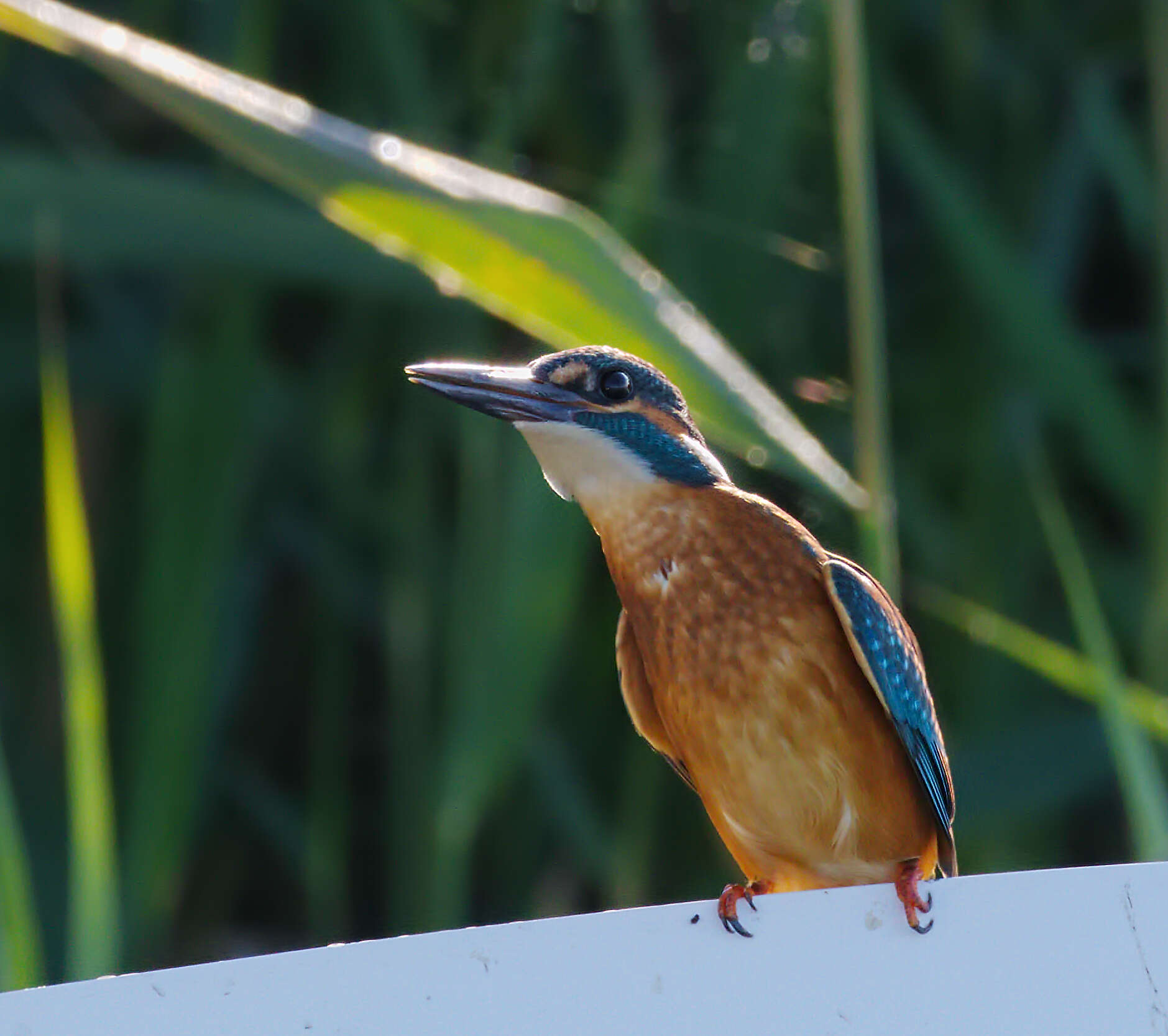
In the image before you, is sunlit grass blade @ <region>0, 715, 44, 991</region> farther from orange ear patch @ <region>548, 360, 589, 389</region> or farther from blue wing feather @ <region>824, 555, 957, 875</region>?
blue wing feather @ <region>824, 555, 957, 875</region>

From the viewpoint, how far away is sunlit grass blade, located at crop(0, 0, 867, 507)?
3.92 feet

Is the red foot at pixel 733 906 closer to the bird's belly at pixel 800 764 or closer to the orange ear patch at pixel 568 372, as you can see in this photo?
the bird's belly at pixel 800 764

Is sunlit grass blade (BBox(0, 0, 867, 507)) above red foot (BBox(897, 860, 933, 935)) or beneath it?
above

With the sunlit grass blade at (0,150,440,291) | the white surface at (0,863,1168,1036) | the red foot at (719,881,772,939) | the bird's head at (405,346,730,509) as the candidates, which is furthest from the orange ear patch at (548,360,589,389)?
the sunlit grass blade at (0,150,440,291)

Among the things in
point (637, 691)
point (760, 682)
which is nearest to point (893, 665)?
point (760, 682)

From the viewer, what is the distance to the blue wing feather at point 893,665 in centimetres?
132

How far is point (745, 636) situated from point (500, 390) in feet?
0.94

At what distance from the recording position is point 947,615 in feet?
7.30

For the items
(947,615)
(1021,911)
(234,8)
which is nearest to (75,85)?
(234,8)

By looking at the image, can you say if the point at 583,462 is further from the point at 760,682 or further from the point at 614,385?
the point at 760,682

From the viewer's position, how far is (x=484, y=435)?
2291 millimetres

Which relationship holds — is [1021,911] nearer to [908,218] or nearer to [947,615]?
[947,615]

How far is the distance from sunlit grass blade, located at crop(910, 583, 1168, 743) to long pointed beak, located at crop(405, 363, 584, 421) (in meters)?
0.46

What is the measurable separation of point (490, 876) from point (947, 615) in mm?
863
